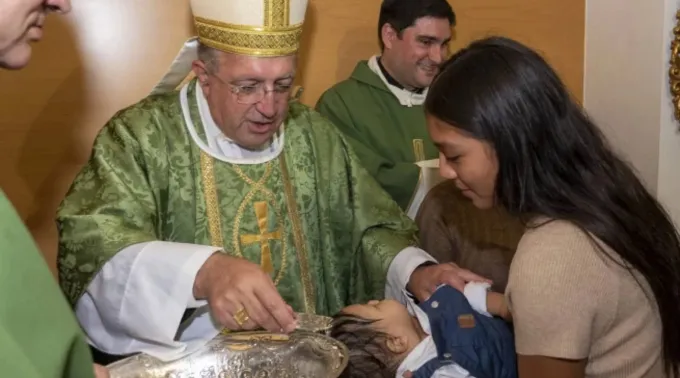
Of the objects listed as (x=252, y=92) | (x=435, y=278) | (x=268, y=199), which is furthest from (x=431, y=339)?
(x=252, y=92)

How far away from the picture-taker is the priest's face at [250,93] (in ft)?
7.16

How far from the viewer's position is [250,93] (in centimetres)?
220

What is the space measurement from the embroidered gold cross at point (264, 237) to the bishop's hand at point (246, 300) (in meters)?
0.45

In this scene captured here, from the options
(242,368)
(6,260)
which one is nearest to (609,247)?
(242,368)

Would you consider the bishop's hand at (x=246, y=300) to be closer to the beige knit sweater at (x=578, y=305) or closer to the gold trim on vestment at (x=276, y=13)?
the beige knit sweater at (x=578, y=305)

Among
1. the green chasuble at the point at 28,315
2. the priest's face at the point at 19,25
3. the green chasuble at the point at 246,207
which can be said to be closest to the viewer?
the green chasuble at the point at 28,315

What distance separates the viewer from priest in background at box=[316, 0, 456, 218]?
3.00 meters

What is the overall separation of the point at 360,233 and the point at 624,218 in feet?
3.01

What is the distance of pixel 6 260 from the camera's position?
0.91 metres

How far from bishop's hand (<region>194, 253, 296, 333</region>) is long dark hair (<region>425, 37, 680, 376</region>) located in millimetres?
519

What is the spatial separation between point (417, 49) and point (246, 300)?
1.54 metres

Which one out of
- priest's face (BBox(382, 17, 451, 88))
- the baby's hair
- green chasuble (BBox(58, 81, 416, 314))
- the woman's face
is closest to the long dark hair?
the woman's face

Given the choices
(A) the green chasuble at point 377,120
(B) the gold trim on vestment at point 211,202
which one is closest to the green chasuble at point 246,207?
(B) the gold trim on vestment at point 211,202

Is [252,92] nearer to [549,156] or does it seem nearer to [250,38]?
[250,38]
